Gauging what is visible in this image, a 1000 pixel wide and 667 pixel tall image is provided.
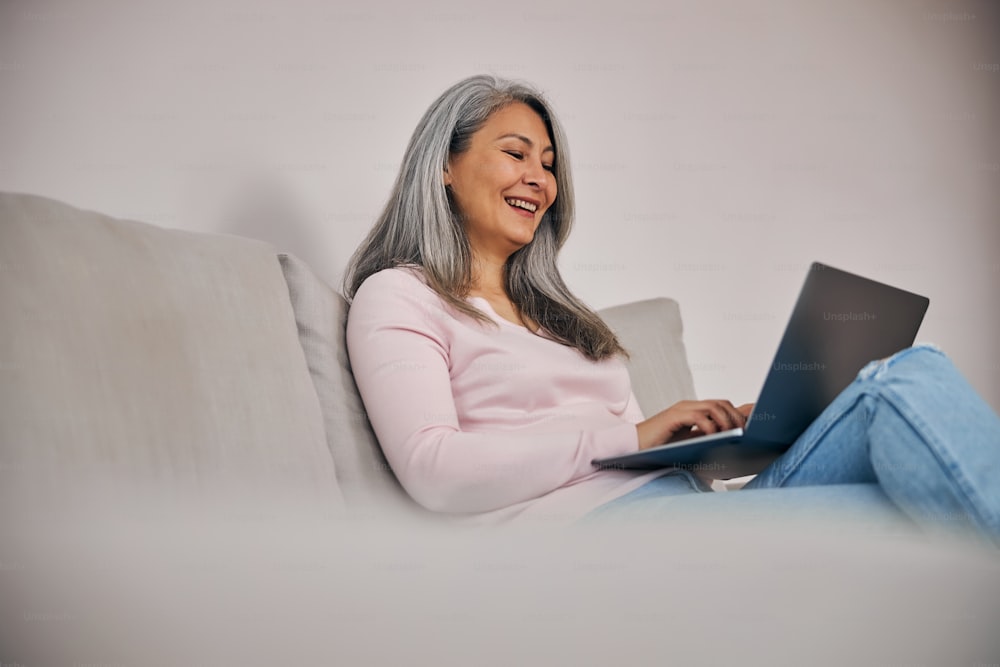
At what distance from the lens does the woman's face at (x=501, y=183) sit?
67.6 inches

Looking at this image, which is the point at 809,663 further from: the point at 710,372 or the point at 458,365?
the point at 710,372

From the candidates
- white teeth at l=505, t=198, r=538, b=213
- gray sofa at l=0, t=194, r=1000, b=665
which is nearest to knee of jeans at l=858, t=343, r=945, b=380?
gray sofa at l=0, t=194, r=1000, b=665

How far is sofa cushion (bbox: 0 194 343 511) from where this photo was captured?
3.02ft

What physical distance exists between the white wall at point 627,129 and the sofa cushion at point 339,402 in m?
0.45

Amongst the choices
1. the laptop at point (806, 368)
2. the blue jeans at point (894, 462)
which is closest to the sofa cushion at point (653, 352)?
the laptop at point (806, 368)

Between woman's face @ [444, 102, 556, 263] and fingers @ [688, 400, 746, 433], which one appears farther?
woman's face @ [444, 102, 556, 263]

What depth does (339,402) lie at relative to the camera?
1.39m

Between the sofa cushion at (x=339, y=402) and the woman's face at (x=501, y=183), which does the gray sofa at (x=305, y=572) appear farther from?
the woman's face at (x=501, y=183)

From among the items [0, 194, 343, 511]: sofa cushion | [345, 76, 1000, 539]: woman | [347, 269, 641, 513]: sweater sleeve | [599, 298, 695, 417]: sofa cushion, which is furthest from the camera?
[599, 298, 695, 417]: sofa cushion

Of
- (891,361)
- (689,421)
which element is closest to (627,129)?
(689,421)

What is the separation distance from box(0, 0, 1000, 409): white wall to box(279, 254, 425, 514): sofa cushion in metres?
0.45

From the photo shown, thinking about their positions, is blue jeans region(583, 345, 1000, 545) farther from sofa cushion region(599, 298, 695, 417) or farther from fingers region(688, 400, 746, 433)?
sofa cushion region(599, 298, 695, 417)

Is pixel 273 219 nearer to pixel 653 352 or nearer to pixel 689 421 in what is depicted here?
pixel 653 352

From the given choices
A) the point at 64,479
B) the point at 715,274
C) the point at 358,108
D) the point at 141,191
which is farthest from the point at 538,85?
the point at 64,479
